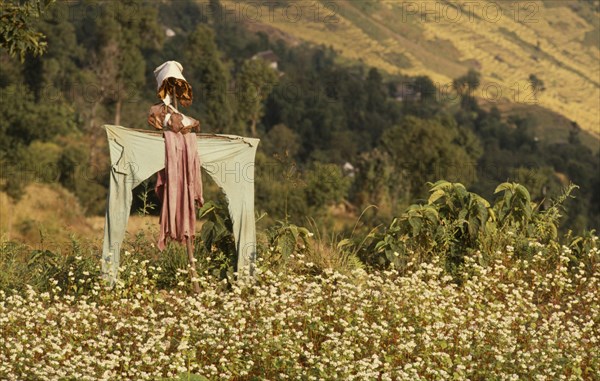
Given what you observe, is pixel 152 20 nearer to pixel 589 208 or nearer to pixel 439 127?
pixel 439 127

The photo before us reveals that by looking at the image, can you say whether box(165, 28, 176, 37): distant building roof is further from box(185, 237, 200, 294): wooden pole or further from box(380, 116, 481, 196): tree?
box(185, 237, 200, 294): wooden pole

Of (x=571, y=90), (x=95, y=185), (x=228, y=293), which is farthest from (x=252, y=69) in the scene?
(x=228, y=293)

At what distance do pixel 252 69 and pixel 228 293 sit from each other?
75.5m

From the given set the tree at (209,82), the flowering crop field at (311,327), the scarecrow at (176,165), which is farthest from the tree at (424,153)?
the scarecrow at (176,165)

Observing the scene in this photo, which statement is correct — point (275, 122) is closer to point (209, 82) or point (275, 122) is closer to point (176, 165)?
point (209, 82)

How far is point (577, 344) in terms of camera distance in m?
10.3

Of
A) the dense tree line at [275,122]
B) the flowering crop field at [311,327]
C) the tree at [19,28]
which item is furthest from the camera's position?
the dense tree line at [275,122]

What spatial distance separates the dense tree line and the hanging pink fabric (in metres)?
24.5

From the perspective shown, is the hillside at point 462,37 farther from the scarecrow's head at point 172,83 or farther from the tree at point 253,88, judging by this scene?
the scarecrow's head at point 172,83

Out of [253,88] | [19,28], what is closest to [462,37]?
[253,88]

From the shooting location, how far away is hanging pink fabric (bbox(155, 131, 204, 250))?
38.0 feet

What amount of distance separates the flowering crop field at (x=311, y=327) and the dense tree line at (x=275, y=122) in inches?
954

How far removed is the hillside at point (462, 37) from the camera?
134 m

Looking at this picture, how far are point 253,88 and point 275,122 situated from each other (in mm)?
18236
